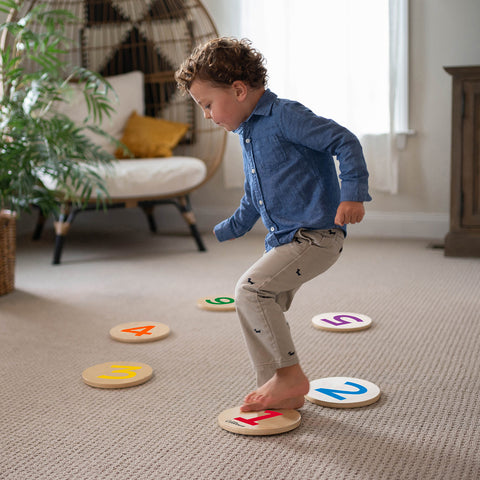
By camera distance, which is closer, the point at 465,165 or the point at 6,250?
the point at 6,250

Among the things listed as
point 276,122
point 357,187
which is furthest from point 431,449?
point 276,122

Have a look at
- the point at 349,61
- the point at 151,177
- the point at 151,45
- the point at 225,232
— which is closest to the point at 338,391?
the point at 225,232

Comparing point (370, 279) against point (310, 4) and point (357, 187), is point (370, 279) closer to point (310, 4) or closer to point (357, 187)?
point (357, 187)

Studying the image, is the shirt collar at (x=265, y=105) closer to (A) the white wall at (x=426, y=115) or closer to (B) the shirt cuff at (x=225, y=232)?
(B) the shirt cuff at (x=225, y=232)

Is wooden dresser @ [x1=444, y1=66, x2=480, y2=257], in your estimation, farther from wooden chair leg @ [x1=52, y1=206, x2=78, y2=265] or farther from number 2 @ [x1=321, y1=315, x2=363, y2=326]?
wooden chair leg @ [x1=52, y1=206, x2=78, y2=265]

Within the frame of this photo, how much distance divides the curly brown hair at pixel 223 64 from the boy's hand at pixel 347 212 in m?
0.32

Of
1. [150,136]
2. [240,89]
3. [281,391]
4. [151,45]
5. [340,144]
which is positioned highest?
[151,45]

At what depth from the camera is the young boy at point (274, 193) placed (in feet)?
4.23

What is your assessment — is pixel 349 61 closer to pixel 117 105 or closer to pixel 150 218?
pixel 117 105

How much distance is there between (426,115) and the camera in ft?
10.9

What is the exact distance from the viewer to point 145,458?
118 cm

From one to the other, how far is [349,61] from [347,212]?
7.45 feet

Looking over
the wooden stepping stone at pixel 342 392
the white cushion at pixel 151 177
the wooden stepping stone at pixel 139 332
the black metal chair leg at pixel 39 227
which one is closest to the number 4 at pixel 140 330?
the wooden stepping stone at pixel 139 332

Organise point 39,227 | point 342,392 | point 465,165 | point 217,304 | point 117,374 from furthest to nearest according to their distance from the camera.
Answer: point 39,227 < point 465,165 < point 217,304 < point 117,374 < point 342,392
